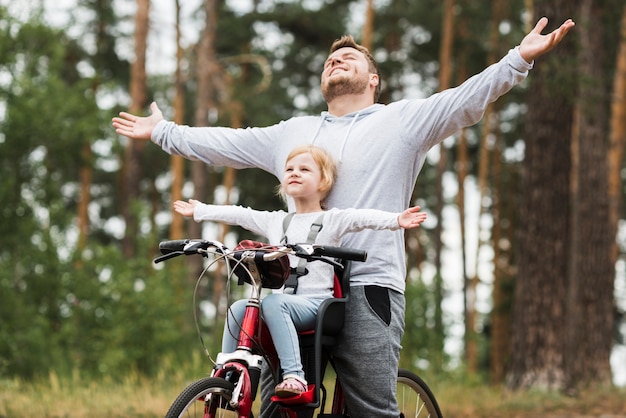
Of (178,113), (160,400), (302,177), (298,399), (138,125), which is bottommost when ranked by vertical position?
(160,400)

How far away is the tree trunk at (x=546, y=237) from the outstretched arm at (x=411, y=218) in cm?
719

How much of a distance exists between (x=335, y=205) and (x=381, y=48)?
68.2 feet

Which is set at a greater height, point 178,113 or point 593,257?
point 178,113

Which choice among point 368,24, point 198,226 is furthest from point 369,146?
point 368,24

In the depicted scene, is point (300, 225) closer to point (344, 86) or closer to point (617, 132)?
point (344, 86)

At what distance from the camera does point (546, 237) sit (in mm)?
10500

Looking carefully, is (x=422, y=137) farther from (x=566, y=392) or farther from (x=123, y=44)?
(x=123, y=44)

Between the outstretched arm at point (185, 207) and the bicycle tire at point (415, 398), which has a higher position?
the outstretched arm at point (185, 207)

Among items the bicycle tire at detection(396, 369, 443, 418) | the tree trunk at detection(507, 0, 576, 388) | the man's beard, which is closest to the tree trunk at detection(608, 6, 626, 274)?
the tree trunk at detection(507, 0, 576, 388)

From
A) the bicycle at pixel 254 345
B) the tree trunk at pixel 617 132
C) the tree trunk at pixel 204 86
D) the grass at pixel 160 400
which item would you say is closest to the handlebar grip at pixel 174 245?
the bicycle at pixel 254 345

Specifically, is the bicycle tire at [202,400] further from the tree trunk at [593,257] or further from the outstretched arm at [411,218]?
the tree trunk at [593,257]

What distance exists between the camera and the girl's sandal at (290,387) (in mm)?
3605

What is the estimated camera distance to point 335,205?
418 cm

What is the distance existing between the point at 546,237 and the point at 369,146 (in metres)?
6.75
